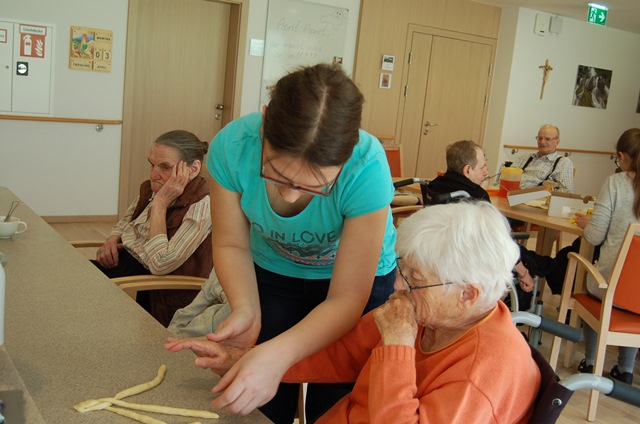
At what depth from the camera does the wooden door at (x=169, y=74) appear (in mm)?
6043

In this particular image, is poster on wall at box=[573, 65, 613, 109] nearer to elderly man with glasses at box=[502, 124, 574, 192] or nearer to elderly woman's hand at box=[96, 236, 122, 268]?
elderly man with glasses at box=[502, 124, 574, 192]

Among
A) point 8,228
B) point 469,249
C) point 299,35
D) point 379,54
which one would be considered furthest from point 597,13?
point 469,249

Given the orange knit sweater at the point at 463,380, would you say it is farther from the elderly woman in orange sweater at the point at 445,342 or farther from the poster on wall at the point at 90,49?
the poster on wall at the point at 90,49

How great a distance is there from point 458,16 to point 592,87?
242 cm

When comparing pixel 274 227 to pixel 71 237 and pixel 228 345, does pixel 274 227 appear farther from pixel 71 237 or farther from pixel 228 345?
pixel 71 237

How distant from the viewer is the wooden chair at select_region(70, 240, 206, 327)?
2221 millimetres

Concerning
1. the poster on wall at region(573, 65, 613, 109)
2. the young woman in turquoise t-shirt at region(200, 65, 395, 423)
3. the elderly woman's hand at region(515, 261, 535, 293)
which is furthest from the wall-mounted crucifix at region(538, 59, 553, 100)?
the young woman in turquoise t-shirt at region(200, 65, 395, 423)

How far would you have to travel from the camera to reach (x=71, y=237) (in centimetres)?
537

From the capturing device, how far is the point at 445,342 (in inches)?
52.0

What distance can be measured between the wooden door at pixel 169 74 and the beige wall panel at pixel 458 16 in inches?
87.3

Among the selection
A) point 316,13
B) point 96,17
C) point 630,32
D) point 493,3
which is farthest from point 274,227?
point 630,32

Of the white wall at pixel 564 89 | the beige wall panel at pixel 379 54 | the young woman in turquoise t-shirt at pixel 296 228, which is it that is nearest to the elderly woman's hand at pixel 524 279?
the young woman in turquoise t-shirt at pixel 296 228

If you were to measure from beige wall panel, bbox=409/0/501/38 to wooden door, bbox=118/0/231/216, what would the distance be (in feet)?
7.28

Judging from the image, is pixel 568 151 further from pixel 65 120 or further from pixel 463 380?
pixel 463 380
